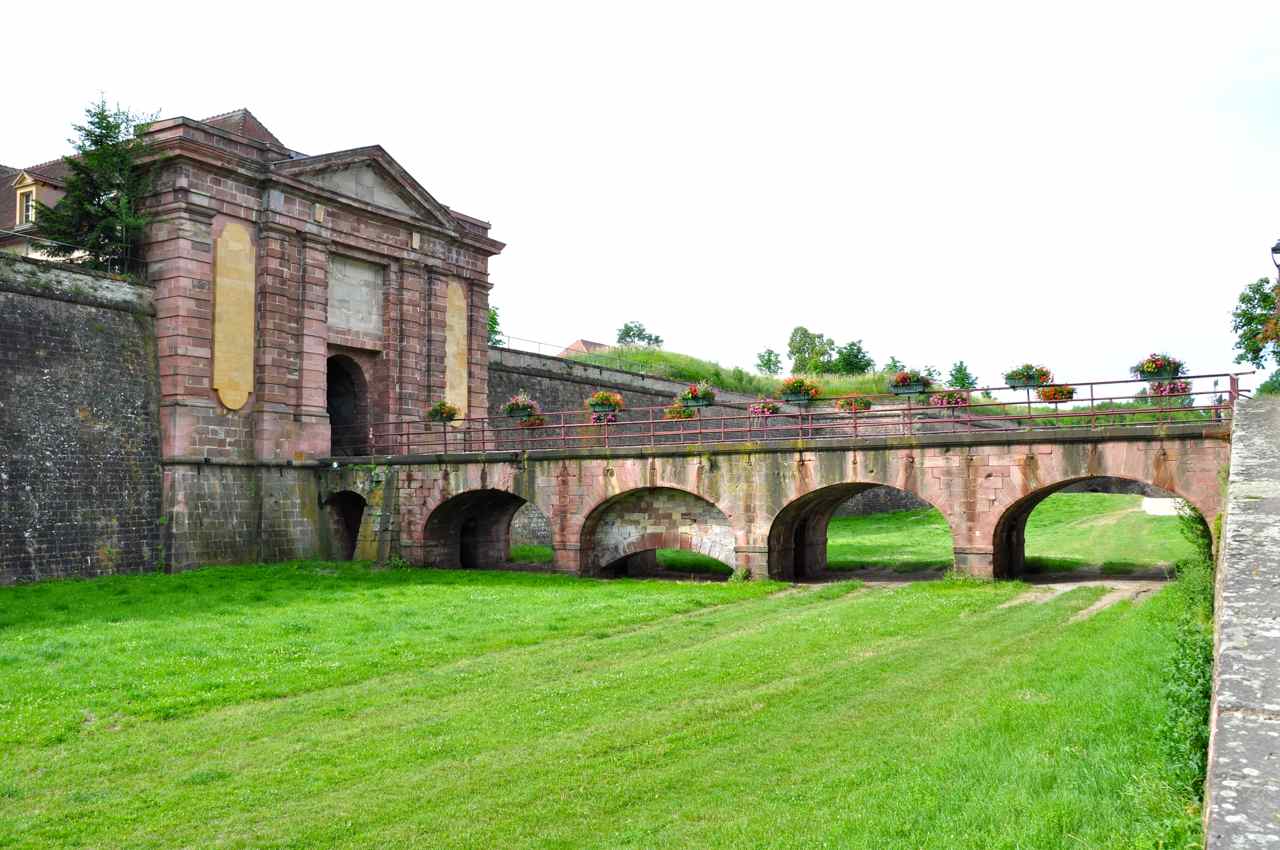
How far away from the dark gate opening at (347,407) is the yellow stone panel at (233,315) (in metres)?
3.99

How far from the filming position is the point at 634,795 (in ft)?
26.1

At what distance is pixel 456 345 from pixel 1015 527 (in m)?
17.0

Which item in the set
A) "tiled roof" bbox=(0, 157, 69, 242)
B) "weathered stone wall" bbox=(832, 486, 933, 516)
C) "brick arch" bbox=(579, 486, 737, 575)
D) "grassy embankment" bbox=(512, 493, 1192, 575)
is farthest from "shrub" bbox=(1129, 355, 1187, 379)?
"tiled roof" bbox=(0, 157, 69, 242)

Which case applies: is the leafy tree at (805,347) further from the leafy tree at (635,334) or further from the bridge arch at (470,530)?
the bridge arch at (470,530)

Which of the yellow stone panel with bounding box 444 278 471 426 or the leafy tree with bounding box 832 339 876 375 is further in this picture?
the leafy tree with bounding box 832 339 876 375

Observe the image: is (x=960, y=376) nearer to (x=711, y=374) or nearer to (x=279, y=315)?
(x=711, y=374)

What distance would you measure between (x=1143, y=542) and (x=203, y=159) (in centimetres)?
2609

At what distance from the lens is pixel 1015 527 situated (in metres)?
23.5

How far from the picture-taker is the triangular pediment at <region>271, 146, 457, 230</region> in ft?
90.7

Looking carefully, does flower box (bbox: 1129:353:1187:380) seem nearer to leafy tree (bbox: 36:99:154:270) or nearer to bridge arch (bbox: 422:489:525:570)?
Answer: bridge arch (bbox: 422:489:525:570)

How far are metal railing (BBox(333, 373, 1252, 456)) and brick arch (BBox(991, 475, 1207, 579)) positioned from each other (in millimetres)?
1198

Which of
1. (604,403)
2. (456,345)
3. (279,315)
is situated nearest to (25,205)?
(279,315)

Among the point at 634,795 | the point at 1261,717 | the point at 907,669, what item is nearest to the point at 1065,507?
the point at 907,669

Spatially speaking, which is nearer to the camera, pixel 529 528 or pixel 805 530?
pixel 805 530
